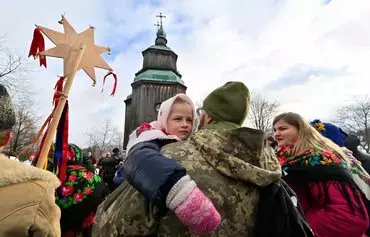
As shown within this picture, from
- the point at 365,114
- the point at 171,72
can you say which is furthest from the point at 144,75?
the point at 365,114

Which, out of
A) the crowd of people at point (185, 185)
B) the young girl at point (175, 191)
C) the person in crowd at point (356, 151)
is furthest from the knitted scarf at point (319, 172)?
the person in crowd at point (356, 151)

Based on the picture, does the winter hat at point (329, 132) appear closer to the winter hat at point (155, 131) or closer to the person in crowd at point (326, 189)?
the person in crowd at point (326, 189)

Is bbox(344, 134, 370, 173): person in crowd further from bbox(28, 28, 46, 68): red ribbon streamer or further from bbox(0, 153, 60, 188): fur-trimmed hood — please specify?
bbox(0, 153, 60, 188): fur-trimmed hood

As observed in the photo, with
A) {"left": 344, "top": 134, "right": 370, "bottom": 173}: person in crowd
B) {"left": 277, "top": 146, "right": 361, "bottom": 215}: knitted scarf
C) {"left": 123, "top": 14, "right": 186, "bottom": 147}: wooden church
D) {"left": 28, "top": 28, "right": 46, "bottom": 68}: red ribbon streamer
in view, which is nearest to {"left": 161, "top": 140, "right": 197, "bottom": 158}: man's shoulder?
{"left": 277, "top": 146, "right": 361, "bottom": 215}: knitted scarf

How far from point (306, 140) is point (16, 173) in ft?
8.06

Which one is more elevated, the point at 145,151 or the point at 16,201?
the point at 145,151

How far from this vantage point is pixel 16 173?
1.52 m

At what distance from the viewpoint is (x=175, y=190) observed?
1392mm

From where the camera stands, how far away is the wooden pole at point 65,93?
246 centimetres

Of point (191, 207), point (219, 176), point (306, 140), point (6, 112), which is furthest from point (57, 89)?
point (306, 140)

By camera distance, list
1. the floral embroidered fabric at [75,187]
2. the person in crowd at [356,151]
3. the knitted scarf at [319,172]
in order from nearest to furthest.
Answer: the knitted scarf at [319,172] < the floral embroidered fabric at [75,187] < the person in crowd at [356,151]

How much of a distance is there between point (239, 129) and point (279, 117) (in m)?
1.62

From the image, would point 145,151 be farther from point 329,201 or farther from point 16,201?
point 329,201

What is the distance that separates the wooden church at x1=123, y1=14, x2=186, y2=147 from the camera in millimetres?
26484
